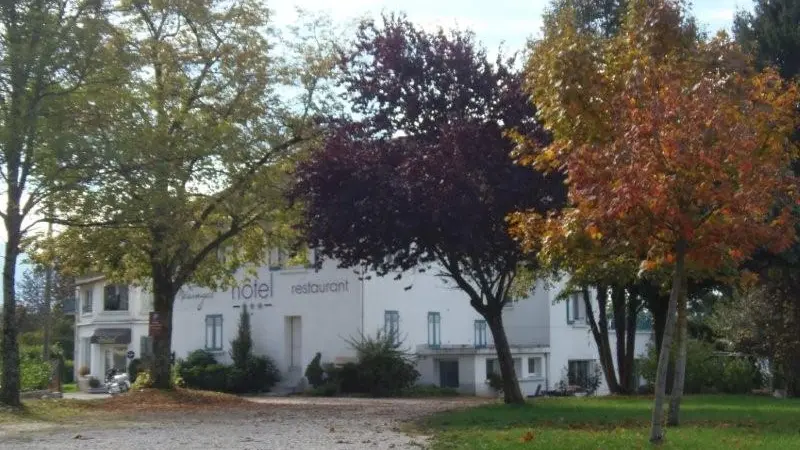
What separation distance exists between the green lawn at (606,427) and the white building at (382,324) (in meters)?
18.6

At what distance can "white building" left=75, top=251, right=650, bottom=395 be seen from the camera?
139 ft

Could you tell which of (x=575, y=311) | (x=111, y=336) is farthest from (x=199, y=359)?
(x=575, y=311)

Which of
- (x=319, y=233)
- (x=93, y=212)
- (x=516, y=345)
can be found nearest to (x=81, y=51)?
(x=93, y=212)

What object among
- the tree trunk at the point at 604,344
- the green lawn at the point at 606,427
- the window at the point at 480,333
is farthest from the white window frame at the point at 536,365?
the green lawn at the point at 606,427

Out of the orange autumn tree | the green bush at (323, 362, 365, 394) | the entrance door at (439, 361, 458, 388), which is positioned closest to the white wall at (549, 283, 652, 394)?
the entrance door at (439, 361, 458, 388)

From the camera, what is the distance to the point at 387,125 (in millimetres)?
22625

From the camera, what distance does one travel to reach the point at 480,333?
46812 millimetres

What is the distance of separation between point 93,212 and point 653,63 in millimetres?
13960

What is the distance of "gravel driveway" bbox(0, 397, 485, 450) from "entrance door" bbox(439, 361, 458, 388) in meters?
19.7

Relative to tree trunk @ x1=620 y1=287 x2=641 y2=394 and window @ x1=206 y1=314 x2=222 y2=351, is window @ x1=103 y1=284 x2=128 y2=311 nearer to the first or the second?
window @ x1=206 y1=314 x2=222 y2=351

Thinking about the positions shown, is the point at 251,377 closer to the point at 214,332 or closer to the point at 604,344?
the point at 214,332

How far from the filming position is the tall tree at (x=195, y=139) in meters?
24.4

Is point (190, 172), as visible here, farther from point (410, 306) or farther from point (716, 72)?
point (410, 306)

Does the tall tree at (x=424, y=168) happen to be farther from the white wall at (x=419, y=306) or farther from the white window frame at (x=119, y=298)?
the white window frame at (x=119, y=298)
